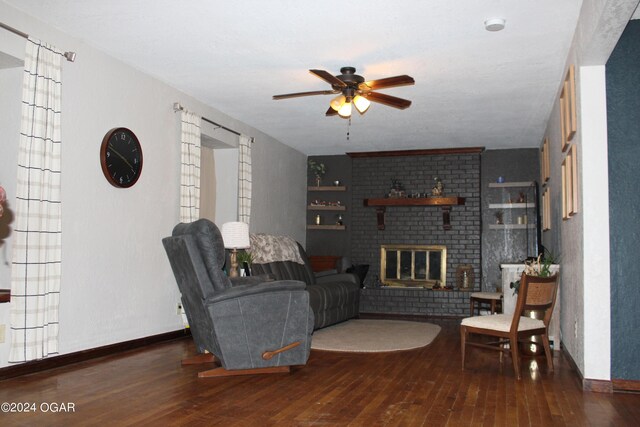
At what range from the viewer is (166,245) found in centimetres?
424

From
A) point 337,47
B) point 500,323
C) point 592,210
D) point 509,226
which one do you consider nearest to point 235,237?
point 337,47

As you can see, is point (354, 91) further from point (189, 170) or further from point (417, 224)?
point (417, 224)

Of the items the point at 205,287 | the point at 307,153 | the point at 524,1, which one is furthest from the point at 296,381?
the point at 307,153

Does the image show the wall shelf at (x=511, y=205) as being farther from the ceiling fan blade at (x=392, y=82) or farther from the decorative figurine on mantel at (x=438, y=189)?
the ceiling fan blade at (x=392, y=82)

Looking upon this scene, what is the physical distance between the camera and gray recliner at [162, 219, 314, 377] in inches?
154

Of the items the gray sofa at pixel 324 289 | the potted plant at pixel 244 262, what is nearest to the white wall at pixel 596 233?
the gray sofa at pixel 324 289

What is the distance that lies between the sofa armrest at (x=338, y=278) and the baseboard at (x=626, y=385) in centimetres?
414

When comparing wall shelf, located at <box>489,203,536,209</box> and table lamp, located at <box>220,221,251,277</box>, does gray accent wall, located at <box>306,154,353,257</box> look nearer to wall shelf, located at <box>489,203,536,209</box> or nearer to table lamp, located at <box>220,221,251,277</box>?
wall shelf, located at <box>489,203,536,209</box>

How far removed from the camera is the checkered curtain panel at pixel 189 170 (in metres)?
5.88

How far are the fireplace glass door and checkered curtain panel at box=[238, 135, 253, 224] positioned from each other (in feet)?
9.59

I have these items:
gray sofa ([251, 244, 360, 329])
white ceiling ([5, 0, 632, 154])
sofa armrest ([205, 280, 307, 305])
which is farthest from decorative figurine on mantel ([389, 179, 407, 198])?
sofa armrest ([205, 280, 307, 305])

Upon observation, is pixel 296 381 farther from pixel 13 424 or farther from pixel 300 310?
pixel 13 424

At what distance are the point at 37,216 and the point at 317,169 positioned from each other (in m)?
6.12

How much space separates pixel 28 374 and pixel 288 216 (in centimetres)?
533
